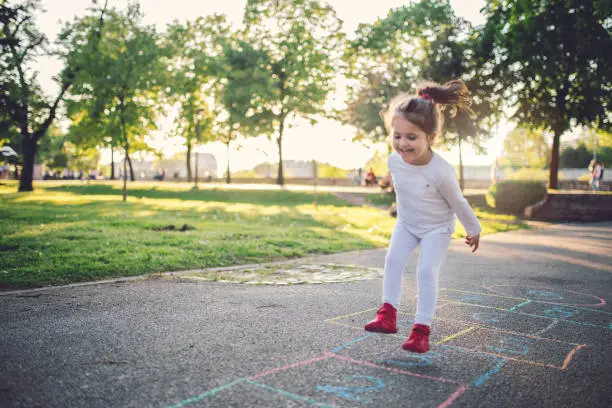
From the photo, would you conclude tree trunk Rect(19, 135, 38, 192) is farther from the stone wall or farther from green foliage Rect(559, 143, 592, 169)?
green foliage Rect(559, 143, 592, 169)

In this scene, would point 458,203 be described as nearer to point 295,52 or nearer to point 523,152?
point 295,52

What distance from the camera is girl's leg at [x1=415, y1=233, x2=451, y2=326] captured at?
11.6ft

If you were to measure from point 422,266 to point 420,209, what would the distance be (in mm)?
409

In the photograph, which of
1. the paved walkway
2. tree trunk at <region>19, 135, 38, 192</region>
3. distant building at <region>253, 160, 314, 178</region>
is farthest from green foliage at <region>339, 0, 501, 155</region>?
distant building at <region>253, 160, 314, 178</region>

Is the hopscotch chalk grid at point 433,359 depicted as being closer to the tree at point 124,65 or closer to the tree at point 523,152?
the tree at point 124,65

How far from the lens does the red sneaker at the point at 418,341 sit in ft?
11.2

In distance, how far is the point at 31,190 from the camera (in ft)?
97.9

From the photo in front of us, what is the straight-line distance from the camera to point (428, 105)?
3592mm

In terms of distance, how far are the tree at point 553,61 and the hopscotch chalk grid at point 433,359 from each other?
14304 mm

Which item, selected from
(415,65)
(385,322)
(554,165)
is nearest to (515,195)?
(554,165)

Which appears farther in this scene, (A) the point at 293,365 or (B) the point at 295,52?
(B) the point at 295,52

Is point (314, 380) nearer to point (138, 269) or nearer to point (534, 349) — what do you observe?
point (534, 349)

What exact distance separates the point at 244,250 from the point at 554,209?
49.8 ft

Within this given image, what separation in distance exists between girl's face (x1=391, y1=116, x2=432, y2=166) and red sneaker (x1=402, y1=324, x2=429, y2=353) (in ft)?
3.83
